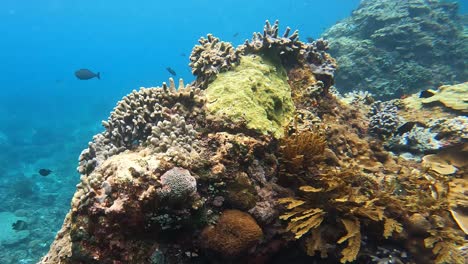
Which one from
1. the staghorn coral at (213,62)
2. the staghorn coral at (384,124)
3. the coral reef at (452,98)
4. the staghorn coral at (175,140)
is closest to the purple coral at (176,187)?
the staghorn coral at (175,140)

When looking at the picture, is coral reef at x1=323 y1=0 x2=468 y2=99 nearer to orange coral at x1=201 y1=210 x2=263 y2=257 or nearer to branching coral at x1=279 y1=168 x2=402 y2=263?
branching coral at x1=279 y1=168 x2=402 y2=263

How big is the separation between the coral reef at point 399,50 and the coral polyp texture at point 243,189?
9.84m

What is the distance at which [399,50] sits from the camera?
15.8 m

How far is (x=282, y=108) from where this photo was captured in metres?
5.18

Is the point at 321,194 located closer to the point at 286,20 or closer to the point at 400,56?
the point at 400,56

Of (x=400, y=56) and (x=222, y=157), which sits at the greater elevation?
(x=400, y=56)

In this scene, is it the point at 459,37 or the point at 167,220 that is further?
the point at 459,37

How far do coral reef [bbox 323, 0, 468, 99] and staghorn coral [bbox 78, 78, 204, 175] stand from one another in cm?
1218

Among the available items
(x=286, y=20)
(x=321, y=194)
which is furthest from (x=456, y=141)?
(x=286, y=20)

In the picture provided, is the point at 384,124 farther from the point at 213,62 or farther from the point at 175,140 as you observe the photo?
the point at 175,140

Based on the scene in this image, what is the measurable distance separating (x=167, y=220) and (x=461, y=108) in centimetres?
714

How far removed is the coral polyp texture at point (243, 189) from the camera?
10.2 ft

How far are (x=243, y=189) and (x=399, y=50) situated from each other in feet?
50.5

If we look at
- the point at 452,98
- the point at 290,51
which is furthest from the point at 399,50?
the point at 290,51
